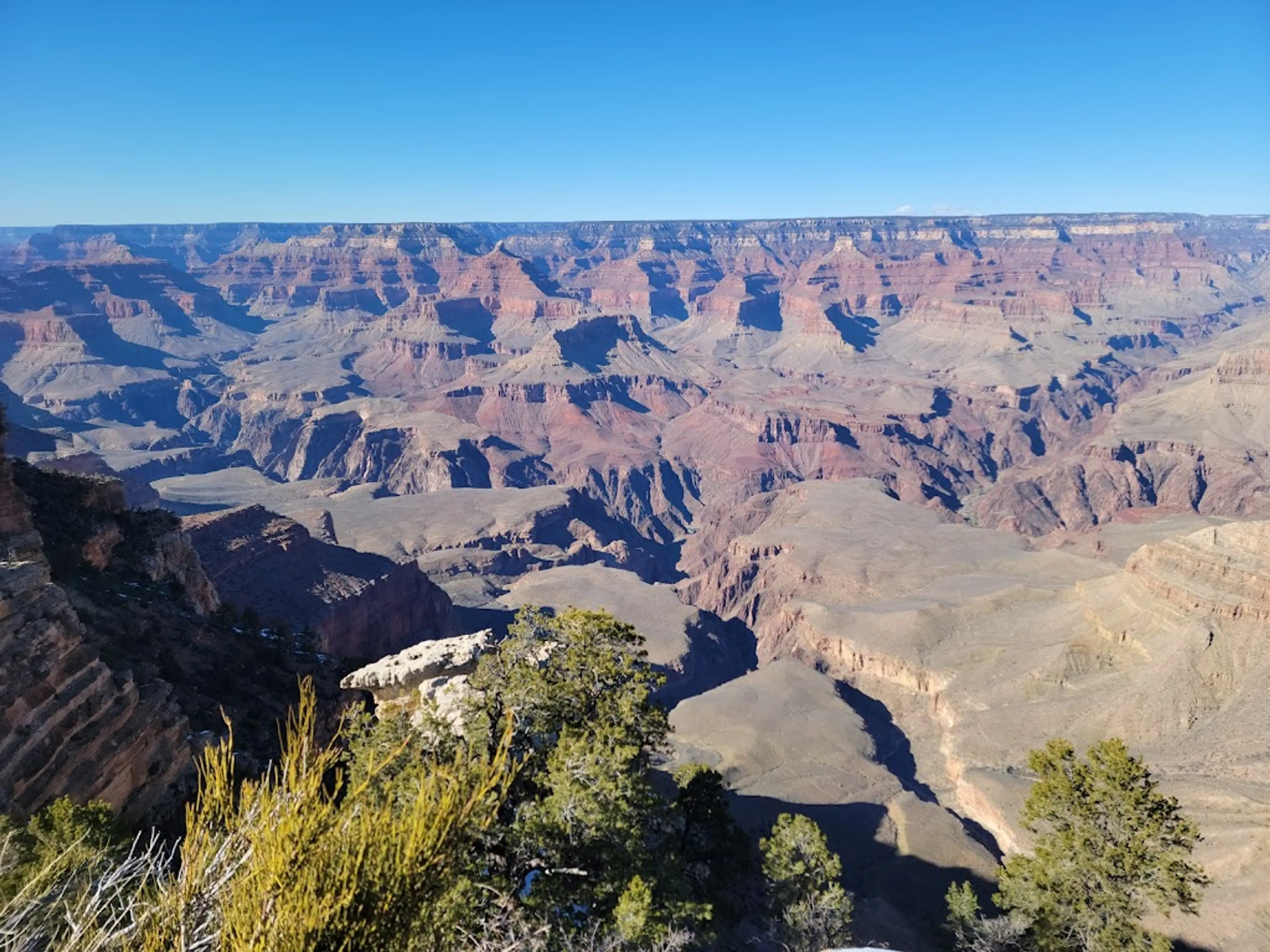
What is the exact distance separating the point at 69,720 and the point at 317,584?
5279 centimetres

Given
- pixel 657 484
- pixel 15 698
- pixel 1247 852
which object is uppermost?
pixel 15 698

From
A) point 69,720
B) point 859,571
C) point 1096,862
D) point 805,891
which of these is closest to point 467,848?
point 69,720

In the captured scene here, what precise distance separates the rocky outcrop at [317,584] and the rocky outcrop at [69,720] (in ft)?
129

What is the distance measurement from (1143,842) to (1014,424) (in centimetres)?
19760

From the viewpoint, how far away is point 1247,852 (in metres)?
37.2

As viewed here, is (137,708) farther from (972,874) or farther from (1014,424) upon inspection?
(1014,424)

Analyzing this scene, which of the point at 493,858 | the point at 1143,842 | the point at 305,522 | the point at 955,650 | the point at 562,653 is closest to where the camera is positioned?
the point at 493,858

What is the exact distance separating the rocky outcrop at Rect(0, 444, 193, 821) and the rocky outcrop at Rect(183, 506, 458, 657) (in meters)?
39.4

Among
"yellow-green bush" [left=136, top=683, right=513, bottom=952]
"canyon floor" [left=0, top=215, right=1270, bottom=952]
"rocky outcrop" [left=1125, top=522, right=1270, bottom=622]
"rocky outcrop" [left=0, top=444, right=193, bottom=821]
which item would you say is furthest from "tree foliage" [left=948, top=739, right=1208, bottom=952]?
"rocky outcrop" [left=1125, top=522, right=1270, bottom=622]

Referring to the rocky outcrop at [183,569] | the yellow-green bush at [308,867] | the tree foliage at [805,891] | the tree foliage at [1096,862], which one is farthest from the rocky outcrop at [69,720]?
the tree foliage at [1096,862]

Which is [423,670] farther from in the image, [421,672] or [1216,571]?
[1216,571]

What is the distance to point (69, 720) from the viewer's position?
2059cm

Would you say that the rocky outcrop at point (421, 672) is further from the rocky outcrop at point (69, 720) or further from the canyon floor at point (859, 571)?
the canyon floor at point (859, 571)

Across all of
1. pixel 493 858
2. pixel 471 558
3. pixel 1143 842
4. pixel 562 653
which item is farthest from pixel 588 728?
pixel 471 558
